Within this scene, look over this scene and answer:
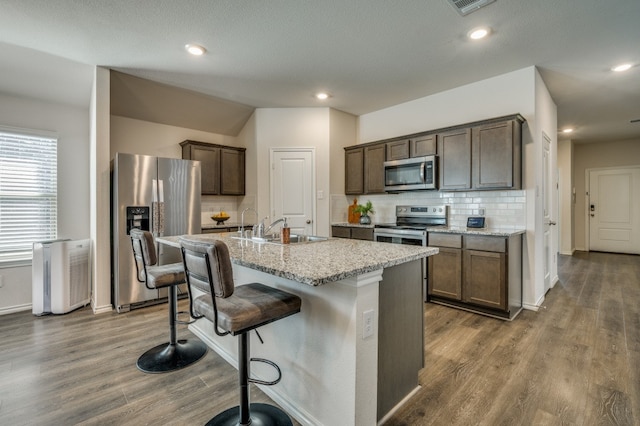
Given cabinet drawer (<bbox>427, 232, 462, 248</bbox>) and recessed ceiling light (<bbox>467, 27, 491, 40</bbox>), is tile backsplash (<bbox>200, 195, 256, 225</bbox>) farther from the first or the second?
recessed ceiling light (<bbox>467, 27, 491, 40</bbox>)

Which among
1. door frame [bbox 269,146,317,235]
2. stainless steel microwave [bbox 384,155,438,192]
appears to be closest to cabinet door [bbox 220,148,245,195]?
door frame [bbox 269,146,317,235]

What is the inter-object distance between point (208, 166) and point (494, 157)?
3967 mm

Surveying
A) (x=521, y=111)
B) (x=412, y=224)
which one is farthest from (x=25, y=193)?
(x=521, y=111)

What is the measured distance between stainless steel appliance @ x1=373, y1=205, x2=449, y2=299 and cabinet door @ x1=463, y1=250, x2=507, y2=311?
0.50 meters

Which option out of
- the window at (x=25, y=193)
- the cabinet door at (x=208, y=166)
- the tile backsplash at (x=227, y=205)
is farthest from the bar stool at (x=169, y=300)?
the tile backsplash at (x=227, y=205)

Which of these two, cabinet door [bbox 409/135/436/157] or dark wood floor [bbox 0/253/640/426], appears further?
cabinet door [bbox 409/135/436/157]

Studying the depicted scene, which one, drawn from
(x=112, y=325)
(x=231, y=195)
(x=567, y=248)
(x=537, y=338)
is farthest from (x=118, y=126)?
(x=567, y=248)

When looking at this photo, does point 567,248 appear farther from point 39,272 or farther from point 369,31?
point 39,272

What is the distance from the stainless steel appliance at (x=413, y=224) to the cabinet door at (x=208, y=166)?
8.60 feet

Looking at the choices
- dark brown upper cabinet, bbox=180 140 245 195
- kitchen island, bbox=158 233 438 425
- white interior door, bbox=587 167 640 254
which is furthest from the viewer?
white interior door, bbox=587 167 640 254

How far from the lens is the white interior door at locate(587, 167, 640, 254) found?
6.79m

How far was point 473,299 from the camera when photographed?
3311 millimetres

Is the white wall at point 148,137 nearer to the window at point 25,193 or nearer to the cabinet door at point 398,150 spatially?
the window at point 25,193

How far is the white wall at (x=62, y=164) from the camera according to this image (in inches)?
138
